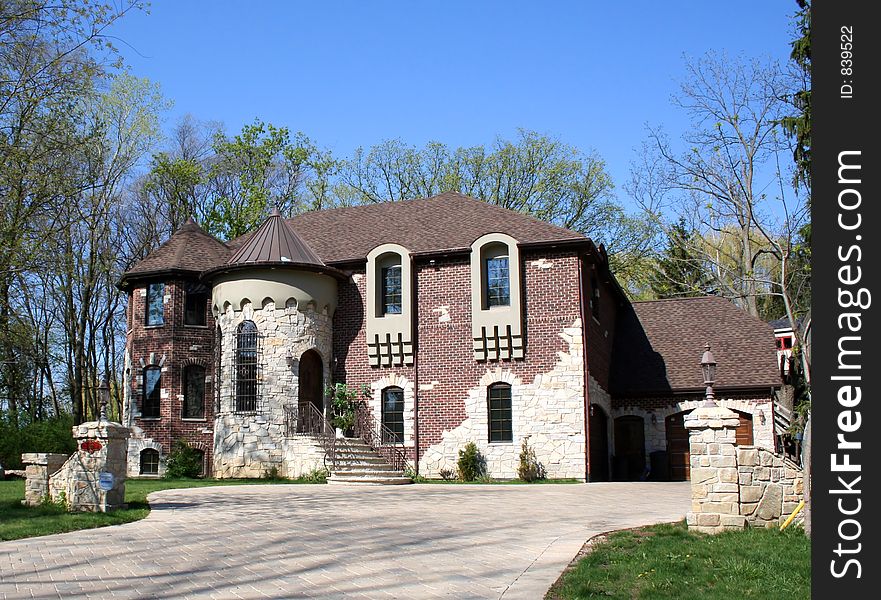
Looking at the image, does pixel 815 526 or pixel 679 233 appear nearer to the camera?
pixel 815 526

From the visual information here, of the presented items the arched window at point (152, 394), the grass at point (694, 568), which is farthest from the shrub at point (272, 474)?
the grass at point (694, 568)

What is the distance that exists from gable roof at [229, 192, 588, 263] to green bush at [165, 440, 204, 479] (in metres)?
6.91

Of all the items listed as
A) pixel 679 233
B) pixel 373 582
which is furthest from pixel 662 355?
pixel 373 582

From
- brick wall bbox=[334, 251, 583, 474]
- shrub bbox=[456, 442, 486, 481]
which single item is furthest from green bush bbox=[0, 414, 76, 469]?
shrub bbox=[456, 442, 486, 481]

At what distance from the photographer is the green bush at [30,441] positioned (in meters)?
25.0

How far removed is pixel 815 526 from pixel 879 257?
63.3 inches

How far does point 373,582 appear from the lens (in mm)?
7898

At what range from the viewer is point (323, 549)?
378 inches

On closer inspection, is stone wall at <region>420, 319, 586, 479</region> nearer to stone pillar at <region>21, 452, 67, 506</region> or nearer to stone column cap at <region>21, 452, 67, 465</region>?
stone column cap at <region>21, 452, 67, 465</region>

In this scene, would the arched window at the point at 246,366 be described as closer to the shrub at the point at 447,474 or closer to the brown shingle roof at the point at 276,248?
the brown shingle roof at the point at 276,248

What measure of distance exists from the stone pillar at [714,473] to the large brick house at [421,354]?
11.4 metres

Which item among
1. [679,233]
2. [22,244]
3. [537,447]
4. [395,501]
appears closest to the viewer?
[395,501]

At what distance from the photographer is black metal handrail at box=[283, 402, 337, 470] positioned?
74.4ft

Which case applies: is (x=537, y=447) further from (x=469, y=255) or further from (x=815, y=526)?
(x=815, y=526)
